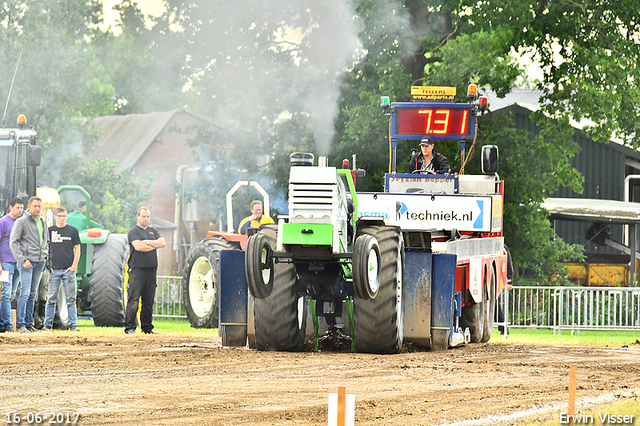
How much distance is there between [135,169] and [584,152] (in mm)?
24631

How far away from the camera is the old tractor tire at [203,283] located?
1789 centimetres

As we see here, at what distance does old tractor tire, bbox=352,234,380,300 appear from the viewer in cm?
1127

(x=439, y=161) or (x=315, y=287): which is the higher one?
(x=439, y=161)

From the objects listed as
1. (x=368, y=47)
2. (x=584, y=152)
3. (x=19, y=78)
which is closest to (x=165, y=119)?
Result: (x=19, y=78)

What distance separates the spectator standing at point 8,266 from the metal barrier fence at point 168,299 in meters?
7.49

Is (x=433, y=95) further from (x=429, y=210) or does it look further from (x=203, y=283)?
(x=203, y=283)

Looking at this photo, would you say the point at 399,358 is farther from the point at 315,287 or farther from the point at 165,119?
the point at 165,119

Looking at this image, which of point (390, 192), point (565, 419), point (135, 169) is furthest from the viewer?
point (135, 169)

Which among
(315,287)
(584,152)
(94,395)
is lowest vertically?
(94,395)

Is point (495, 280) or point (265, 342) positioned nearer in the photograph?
point (265, 342)

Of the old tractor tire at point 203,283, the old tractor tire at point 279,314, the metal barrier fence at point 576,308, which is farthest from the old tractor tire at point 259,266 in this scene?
the metal barrier fence at point 576,308

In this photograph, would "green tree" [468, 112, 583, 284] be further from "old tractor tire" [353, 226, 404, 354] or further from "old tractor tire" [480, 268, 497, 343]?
"old tractor tire" [353, 226, 404, 354]

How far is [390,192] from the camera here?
15.0 meters

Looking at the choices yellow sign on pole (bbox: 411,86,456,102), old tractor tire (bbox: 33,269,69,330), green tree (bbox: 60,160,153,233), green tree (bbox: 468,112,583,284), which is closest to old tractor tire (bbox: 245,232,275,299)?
yellow sign on pole (bbox: 411,86,456,102)
